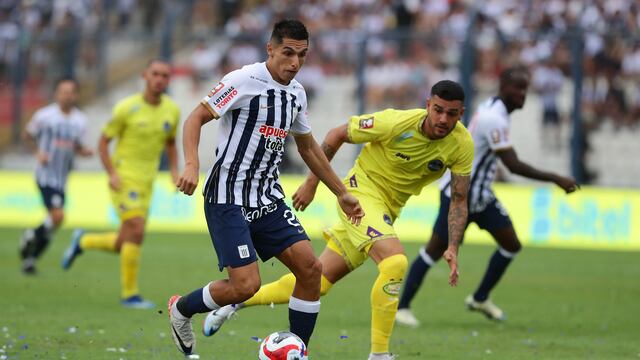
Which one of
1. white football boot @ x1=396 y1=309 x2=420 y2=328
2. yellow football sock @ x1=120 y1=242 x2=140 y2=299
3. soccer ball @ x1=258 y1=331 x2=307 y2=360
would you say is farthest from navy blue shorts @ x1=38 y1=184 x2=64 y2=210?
soccer ball @ x1=258 y1=331 x2=307 y2=360

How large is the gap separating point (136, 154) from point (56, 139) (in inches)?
142

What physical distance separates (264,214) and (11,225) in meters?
15.2

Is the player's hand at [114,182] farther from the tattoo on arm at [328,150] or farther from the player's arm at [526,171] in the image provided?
the player's arm at [526,171]

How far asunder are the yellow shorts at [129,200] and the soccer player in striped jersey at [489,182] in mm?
3131

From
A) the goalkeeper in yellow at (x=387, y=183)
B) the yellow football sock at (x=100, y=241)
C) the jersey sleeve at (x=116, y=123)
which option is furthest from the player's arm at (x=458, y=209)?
the yellow football sock at (x=100, y=241)

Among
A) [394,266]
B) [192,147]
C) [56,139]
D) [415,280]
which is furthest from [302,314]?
[56,139]

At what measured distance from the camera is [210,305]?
793cm

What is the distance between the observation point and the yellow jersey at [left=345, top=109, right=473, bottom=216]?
897cm

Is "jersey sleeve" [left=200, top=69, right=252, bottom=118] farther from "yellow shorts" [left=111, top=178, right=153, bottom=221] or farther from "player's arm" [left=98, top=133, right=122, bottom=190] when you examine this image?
"yellow shorts" [left=111, top=178, right=153, bottom=221]

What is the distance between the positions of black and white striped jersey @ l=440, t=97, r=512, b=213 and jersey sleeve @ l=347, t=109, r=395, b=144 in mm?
2162

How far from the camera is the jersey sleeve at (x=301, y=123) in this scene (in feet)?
26.3

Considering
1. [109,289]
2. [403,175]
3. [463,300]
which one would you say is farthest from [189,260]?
[403,175]

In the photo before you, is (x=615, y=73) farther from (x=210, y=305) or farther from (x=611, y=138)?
(x=210, y=305)

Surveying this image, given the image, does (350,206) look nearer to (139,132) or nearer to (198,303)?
(198,303)
